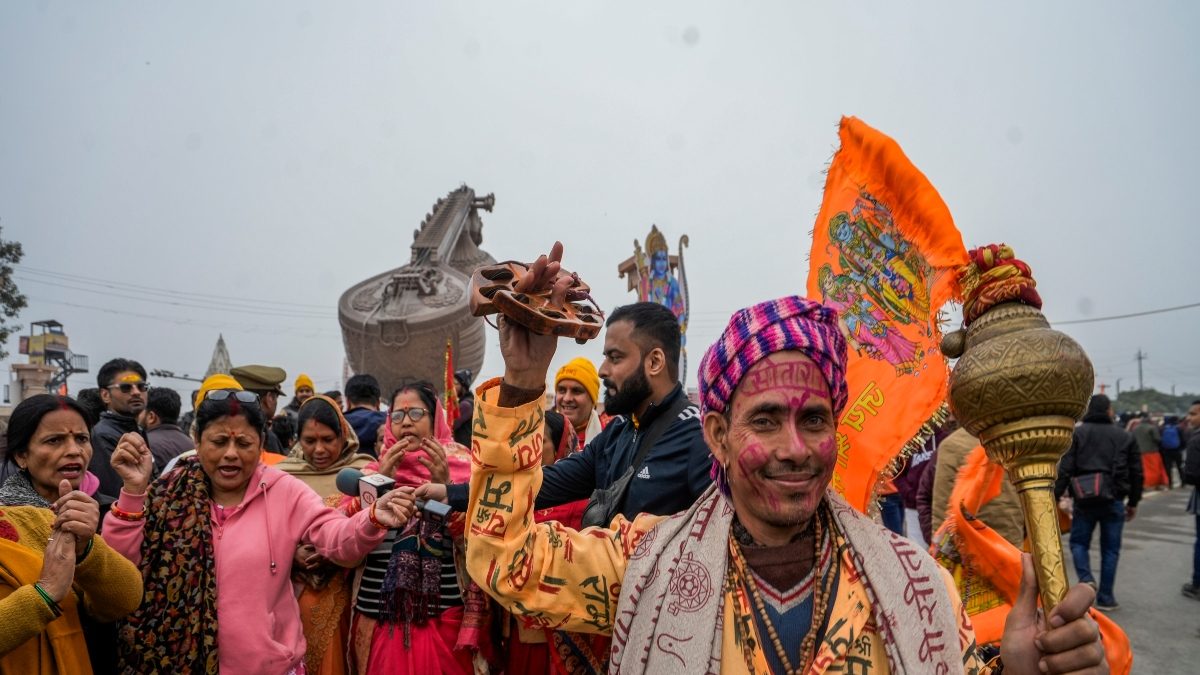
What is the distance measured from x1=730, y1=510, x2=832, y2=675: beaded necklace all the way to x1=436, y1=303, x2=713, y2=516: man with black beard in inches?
32.7

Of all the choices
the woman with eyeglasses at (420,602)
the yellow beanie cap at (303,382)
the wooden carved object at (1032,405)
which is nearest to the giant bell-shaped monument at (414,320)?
the yellow beanie cap at (303,382)

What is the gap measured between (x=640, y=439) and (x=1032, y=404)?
1.68 m

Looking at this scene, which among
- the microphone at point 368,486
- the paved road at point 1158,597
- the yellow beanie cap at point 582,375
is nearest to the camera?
the microphone at point 368,486

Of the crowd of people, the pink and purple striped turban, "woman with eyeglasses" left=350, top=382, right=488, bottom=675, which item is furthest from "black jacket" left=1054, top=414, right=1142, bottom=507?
the pink and purple striped turban

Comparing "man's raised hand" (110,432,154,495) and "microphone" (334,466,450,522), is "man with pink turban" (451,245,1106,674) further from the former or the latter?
"man's raised hand" (110,432,154,495)

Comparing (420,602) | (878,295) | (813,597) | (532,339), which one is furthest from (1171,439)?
→ (532,339)

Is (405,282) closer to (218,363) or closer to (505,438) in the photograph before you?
(505,438)

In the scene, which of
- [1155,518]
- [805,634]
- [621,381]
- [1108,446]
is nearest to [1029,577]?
[805,634]

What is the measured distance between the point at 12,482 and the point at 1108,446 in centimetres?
818

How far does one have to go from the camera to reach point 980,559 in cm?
264

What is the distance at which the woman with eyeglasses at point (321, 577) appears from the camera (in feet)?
10.8

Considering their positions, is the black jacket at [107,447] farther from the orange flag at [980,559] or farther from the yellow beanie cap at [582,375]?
the orange flag at [980,559]

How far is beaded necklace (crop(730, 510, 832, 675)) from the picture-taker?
1.65m

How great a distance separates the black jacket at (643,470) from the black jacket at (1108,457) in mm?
5794
